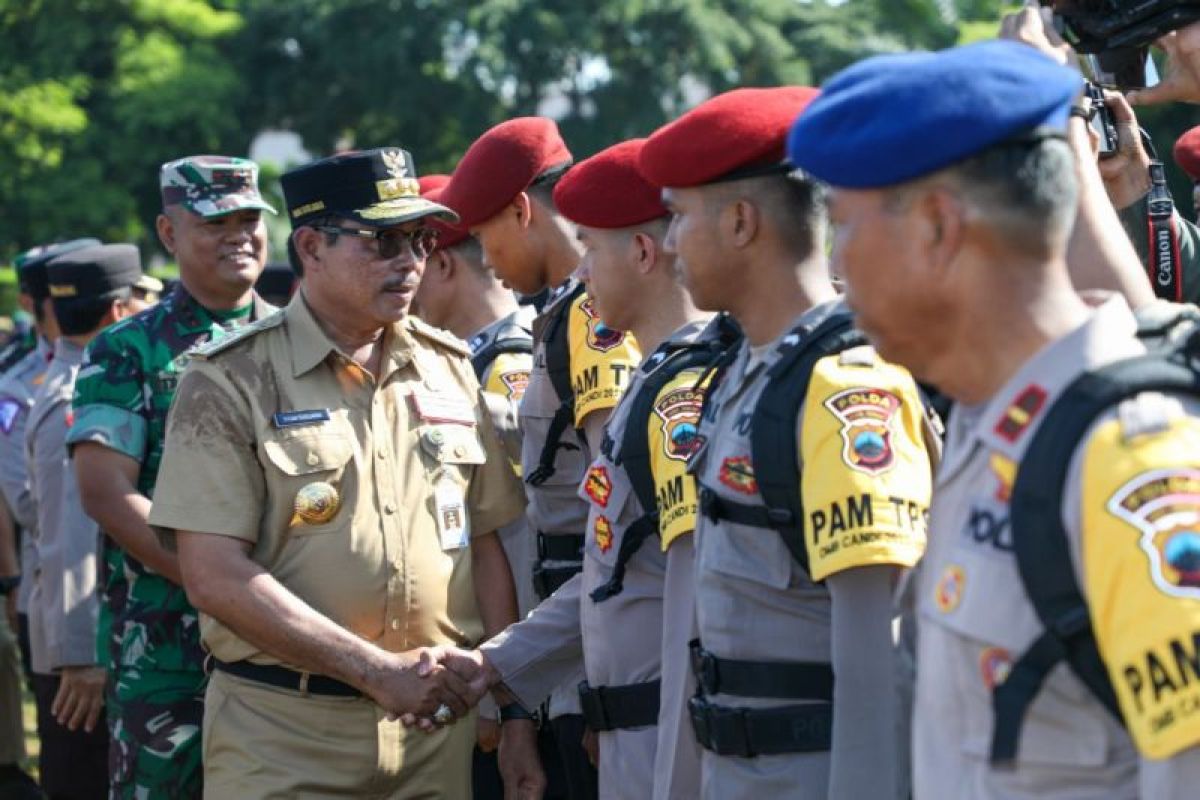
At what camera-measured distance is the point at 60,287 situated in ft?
26.5

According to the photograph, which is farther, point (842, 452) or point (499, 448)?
point (499, 448)

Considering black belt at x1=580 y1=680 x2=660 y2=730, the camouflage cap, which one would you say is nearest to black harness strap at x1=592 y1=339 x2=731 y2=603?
black belt at x1=580 y1=680 x2=660 y2=730

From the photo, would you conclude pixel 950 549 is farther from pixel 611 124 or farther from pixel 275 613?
pixel 611 124

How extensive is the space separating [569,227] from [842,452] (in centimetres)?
303

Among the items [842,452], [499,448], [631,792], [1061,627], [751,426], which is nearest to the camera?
[1061,627]

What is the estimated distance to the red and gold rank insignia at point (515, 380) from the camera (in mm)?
6020

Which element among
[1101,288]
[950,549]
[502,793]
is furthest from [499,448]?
[950,549]

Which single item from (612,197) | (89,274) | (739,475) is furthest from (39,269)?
(739,475)

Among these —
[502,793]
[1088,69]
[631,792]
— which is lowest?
[502,793]

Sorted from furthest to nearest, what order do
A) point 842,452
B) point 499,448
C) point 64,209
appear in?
point 64,209, point 499,448, point 842,452

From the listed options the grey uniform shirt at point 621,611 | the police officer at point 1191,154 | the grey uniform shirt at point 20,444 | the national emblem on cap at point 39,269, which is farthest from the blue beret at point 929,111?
the national emblem on cap at point 39,269

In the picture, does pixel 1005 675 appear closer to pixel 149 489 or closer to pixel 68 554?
pixel 149 489

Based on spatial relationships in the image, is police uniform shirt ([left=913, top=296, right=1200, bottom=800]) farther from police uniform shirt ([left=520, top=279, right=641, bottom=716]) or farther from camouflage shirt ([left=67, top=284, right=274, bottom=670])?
camouflage shirt ([left=67, top=284, right=274, bottom=670])

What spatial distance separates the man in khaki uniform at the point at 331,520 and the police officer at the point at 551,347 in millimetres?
451
